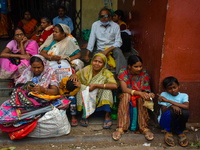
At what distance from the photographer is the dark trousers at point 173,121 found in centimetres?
302

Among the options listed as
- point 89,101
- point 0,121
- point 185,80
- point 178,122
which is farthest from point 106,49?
point 0,121

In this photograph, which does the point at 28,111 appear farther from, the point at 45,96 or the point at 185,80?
the point at 185,80

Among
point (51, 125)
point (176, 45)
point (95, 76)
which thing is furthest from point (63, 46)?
point (176, 45)

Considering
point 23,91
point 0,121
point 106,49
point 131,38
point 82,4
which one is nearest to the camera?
point 0,121

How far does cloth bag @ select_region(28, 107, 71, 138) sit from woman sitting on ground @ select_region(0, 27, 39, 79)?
140 cm

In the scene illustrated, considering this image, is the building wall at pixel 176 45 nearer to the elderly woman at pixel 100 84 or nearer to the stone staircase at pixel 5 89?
the elderly woman at pixel 100 84

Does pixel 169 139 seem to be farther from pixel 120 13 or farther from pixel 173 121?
pixel 120 13

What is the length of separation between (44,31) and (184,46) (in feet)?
10.1

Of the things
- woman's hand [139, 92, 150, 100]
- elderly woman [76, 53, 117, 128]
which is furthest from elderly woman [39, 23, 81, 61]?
woman's hand [139, 92, 150, 100]

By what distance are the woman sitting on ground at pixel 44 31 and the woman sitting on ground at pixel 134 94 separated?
Result: 7.39 feet

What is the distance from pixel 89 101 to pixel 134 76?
844 mm

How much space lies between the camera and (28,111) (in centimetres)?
302

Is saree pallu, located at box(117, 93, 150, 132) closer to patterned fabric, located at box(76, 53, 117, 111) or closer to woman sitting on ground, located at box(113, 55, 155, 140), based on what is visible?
woman sitting on ground, located at box(113, 55, 155, 140)

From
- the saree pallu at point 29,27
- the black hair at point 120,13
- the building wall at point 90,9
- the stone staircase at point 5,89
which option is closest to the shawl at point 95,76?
the stone staircase at point 5,89
